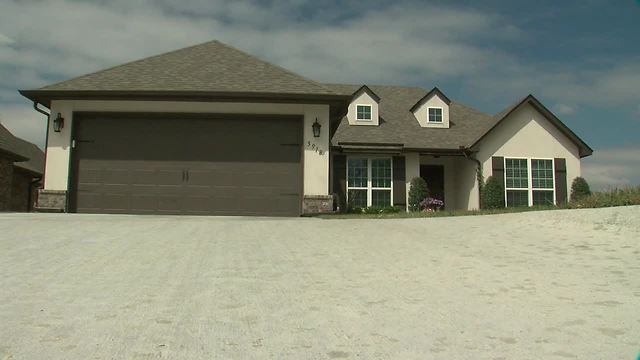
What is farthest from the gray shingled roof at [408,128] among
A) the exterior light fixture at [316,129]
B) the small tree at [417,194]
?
the exterior light fixture at [316,129]

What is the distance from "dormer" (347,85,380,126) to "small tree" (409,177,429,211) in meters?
3.22

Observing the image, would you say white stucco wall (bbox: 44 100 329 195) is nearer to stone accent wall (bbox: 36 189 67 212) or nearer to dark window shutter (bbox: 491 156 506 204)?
stone accent wall (bbox: 36 189 67 212)

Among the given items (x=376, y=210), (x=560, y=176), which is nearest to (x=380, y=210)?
(x=376, y=210)

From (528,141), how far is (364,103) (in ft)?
21.6

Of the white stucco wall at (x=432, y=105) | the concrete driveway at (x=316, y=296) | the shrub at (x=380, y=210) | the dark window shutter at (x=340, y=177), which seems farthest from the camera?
the white stucco wall at (x=432, y=105)

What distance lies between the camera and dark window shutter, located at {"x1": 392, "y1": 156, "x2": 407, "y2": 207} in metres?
19.2

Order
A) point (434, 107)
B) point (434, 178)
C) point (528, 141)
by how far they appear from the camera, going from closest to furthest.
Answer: point (528, 141), point (434, 178), point (434, 107)

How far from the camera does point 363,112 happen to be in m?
21.0

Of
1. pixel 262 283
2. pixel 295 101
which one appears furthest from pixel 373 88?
pixel 262 283

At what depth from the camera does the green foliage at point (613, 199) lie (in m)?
11.3

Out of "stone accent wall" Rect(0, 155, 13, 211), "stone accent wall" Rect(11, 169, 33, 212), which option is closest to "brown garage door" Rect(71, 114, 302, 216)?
"stone accent wall" Rect(0, 155, 13, 211)

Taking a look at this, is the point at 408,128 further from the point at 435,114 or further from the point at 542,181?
the point at 542,181

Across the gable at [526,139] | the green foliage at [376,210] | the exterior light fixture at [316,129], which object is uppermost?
the gable at [526,139]

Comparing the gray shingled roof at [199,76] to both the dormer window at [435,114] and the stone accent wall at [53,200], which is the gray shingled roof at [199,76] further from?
the dormer window at [435,114]
